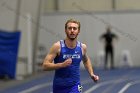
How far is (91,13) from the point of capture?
2467 cm

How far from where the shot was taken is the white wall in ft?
80.2

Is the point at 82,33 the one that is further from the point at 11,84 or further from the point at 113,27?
the point at 11,84

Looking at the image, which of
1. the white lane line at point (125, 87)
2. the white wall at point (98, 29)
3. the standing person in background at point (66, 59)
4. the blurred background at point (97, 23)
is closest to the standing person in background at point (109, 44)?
the blurred background at point (97, 23)

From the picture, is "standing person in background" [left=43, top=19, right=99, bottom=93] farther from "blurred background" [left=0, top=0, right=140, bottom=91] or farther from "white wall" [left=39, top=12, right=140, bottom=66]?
"white wall" [left=39, top=12, right=140, bottom=66]

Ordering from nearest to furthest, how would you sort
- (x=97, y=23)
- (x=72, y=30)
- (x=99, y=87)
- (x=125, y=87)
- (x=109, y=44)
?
(x=72, y=30) → (x=125, y=87) → (x=99, y=87) → (x=109, y=44) → (x=97, y=23)

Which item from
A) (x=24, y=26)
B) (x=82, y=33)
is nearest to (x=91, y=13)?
(x=82, y=33)

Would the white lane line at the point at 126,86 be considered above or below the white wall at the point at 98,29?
below

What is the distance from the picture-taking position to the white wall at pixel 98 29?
24.4 m

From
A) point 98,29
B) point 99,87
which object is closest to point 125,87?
point 99,87

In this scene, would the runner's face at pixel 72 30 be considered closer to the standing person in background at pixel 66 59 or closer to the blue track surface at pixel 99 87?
the standing person in background at pixel 66 59

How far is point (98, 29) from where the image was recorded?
24.8m

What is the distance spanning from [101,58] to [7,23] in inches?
240

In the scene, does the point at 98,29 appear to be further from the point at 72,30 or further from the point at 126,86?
the point at 72,30

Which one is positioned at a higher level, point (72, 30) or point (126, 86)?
point (72, 30)
